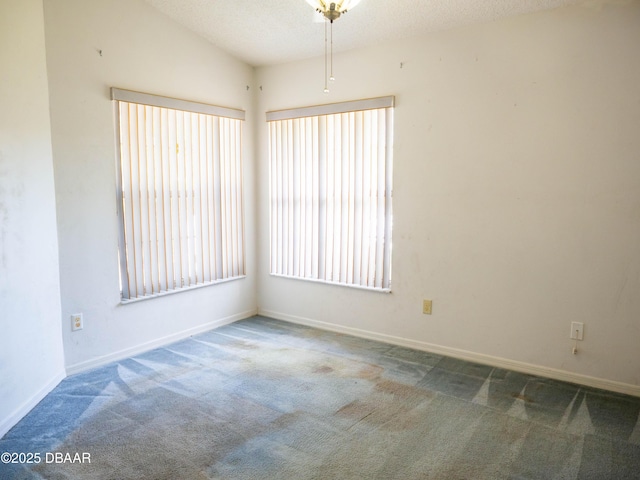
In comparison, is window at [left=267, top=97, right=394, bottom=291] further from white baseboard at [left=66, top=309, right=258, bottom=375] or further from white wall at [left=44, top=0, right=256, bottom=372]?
white wall at [left=44, top=0, right=256, bottom=372]

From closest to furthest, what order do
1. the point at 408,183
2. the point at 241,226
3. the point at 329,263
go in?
the point at 408,183 < the point at 329,263 < the point at 241,226

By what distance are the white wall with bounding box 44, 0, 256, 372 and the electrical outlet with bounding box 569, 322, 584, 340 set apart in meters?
3.12

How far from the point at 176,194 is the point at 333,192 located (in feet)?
4.56

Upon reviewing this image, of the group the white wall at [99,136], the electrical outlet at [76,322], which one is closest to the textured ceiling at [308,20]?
the white wall at [99,136]

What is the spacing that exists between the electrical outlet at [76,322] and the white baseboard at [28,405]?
0.31 metres

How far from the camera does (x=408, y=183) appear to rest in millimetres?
3621

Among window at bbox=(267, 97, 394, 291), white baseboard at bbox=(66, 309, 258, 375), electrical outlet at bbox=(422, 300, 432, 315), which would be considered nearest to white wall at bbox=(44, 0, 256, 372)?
white baseboard at bbox=(66, 309, 258, 375)

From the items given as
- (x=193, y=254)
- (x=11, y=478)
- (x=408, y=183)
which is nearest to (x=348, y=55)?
(x=408, y=183)

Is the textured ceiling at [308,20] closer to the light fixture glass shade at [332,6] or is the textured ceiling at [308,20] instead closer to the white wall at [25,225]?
the light fixture glass shade at [332,6]

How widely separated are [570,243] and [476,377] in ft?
3.72

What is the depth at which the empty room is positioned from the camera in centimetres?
240

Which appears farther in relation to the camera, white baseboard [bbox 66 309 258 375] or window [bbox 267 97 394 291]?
window [bbox 267 97 394 291]

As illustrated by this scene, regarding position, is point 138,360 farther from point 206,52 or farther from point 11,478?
point 206,52

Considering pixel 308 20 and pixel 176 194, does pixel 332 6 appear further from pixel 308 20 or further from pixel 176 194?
pixel 176 194
